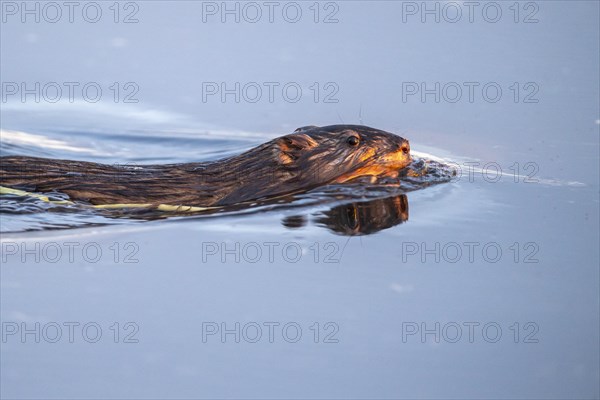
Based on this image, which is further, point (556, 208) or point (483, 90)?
point (483, 90)

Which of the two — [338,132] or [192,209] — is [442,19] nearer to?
[338,132]

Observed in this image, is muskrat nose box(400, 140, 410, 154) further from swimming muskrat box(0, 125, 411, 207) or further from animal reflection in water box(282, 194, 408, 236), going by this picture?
animal reflection in water box(282, 194, 408, 236)

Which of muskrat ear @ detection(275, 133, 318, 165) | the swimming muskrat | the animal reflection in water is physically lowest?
the animal reflection in water

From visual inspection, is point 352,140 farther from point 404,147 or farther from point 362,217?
point 362,217

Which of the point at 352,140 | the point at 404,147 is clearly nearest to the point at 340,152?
the point at 352,140

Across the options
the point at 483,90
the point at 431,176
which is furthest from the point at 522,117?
the point at 431,176

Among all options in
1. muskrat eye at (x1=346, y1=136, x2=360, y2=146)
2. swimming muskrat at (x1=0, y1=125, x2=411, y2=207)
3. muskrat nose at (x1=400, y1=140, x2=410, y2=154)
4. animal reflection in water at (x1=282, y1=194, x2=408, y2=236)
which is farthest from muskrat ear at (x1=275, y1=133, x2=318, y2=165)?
muskrat nose at (x1=400, y1=140, x2=410, y2=154)

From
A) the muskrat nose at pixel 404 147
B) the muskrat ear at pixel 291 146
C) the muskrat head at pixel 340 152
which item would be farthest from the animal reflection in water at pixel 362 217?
the muskrat ear at pixel 291 146

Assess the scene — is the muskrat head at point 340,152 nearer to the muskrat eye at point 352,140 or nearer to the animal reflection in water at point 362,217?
the muskrat eye at point 352,140
